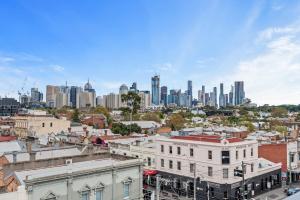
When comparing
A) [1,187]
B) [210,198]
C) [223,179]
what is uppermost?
[1,187]

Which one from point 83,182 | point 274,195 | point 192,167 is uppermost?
point 83,182

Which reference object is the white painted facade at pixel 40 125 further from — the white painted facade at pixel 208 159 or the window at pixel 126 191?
the window at pixel 126 191

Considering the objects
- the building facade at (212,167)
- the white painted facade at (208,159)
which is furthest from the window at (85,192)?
the white painted facade at (208,159)

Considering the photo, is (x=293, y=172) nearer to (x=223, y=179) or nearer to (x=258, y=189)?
(x=258, y=189)

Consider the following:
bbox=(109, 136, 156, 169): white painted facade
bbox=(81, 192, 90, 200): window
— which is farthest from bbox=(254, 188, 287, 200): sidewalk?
bbox=(81, 192, 90, 200): window

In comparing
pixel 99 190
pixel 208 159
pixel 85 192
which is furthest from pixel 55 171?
pixel 208 159

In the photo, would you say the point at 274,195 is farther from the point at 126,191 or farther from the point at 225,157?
the point at 126,191

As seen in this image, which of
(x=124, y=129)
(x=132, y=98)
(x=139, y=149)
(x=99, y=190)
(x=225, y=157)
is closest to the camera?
(x=99, y=190)

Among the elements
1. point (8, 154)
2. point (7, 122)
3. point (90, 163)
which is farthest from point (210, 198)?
point (7, 122)

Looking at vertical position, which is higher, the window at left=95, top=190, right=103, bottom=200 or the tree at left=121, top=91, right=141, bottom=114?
the tree at left=121, top=91, right=141, bottom=114

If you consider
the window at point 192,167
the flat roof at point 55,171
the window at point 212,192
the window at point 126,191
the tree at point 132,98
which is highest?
the tree at point 132,98

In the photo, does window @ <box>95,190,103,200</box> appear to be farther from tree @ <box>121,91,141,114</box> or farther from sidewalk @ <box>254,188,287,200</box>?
tree @ <box>121,91,141,114</box>
